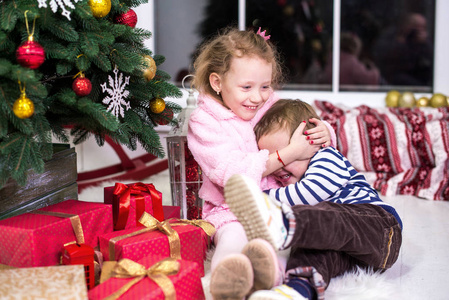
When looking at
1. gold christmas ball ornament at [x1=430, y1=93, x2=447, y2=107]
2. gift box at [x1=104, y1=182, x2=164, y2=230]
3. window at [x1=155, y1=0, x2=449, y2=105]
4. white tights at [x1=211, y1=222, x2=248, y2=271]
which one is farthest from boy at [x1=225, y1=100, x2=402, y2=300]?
window at [x1=155, y1=0, x2=449, y2=105]

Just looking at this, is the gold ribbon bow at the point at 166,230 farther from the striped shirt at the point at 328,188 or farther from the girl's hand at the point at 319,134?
the girl's hand at the point at 319,134

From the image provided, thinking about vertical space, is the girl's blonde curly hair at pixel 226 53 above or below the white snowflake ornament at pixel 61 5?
below

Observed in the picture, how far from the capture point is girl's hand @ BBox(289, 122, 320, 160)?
4.74 feet

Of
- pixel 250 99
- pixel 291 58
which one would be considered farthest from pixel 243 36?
pixel 291 58

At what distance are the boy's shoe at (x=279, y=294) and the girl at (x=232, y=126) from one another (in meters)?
0.33

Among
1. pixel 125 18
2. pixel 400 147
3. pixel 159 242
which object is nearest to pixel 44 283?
pixel 159 242

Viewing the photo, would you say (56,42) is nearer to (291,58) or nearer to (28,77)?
(28,77)

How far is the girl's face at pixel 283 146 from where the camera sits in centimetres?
148

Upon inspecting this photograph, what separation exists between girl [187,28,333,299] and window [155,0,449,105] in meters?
1.33

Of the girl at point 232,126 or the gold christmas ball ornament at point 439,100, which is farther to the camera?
the gold christmas ball ornament at point 439,100

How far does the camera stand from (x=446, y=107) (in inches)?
89.8

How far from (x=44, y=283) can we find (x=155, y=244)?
0.31 meters

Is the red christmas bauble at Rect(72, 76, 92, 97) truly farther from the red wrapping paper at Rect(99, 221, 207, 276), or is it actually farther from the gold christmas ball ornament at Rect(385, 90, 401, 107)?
the gold christmas ball ornament at Rect(385, 90, 401, 107)

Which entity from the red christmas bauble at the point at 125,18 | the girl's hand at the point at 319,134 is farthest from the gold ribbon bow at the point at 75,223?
the girl's hand at the point at 319,134
